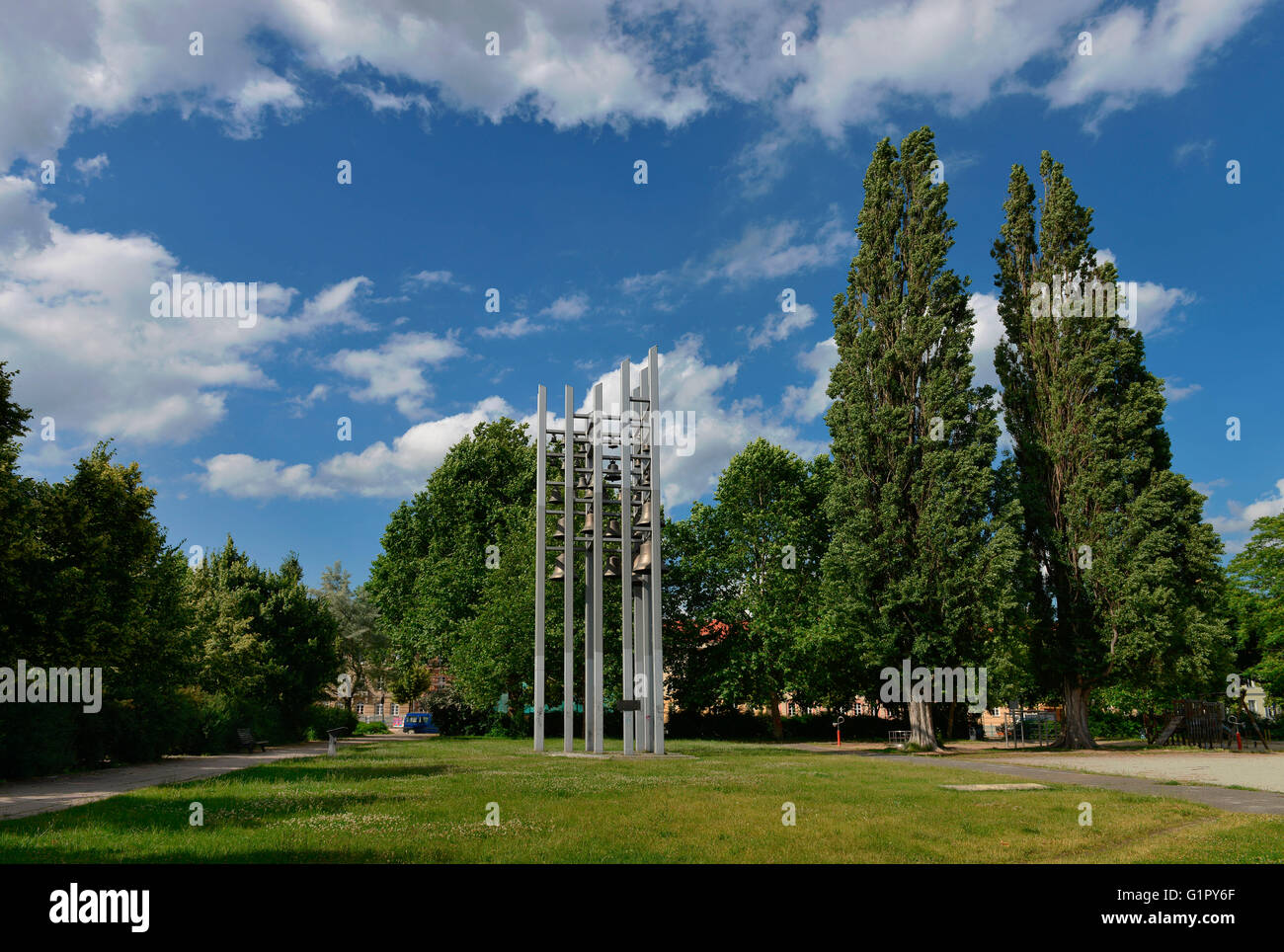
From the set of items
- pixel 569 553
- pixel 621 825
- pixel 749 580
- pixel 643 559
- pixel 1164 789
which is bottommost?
pixel 1164 789

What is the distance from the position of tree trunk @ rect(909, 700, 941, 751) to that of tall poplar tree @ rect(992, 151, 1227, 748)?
23.1 feet

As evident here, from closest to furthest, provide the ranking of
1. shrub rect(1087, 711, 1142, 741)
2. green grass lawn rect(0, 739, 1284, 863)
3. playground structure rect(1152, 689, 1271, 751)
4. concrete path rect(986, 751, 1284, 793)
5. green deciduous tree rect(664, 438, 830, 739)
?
green grass lawn rect(0, 739, 1284, 863) → concrete path rect(986, 751, 1284, 793) → playground structure rect(1152, 689, 1271, 751) → green deciduous tree rect(664, 438, 830, 739) → shrub rect(1087, 711, 1142, 741)

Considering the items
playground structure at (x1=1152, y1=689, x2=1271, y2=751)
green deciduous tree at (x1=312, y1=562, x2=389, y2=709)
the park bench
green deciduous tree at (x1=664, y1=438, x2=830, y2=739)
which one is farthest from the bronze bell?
green deciduous tree at (x1=312, y1=562, x2=389, y2=709)

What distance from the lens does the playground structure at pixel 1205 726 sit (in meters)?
38.2

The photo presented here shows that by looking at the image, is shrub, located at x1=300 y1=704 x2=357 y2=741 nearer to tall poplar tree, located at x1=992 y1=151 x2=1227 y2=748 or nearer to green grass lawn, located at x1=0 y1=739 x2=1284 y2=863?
green grass lawn, located at x1=0 y1=739 x2=1284 y2=863

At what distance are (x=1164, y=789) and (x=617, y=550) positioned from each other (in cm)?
1646

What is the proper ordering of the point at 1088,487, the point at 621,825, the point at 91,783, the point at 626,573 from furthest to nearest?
the point at 1088,487 < the point at 626,573 < the point at 91,783 < the point at 621,825

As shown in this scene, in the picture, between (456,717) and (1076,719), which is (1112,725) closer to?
(1076,719)

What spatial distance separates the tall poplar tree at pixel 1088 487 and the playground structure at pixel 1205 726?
2.08 m

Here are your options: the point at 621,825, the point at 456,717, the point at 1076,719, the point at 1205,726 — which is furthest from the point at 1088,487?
the point at 456,717

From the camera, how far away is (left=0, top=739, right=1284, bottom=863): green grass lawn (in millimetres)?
8922

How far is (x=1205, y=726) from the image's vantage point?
38.6m
